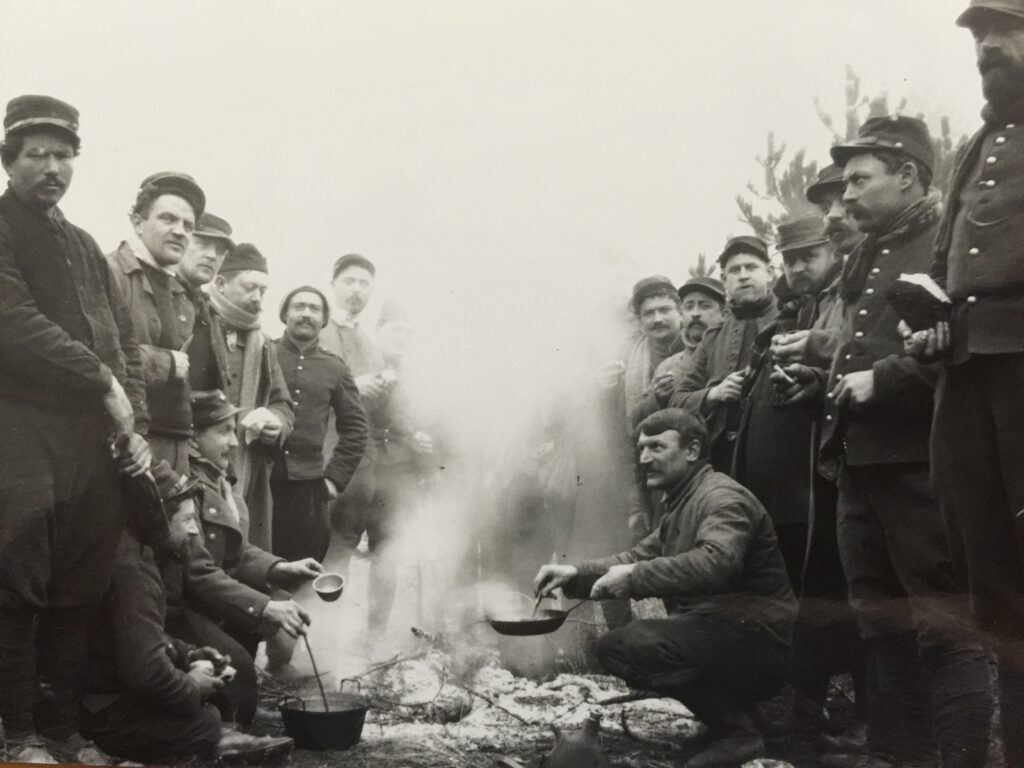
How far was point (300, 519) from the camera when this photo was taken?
4043mm

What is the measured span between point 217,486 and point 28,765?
3.50 ft

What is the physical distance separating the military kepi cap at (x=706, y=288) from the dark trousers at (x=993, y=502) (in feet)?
3.22

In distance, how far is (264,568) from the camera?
3.89 meters

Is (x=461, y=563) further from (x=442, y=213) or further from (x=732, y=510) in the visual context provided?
(x=442, y=213)

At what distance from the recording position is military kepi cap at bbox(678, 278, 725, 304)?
379cm

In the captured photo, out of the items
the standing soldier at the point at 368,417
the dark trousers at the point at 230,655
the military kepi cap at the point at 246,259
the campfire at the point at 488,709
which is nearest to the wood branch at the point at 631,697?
the campfire at the point at 488,709

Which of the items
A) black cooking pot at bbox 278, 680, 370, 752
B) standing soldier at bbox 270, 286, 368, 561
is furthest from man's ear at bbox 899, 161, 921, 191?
black cooking pot at bbox 278, 680, 370, 752

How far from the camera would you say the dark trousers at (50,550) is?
3480 mm

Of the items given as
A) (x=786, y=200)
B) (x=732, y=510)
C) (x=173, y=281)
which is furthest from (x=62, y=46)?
(x=732, y=510)

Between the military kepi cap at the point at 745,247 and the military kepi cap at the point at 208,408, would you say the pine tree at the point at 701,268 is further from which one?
the military kepi cap at the point at 208,408

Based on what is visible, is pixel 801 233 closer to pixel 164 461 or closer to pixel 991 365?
pixel 991 365

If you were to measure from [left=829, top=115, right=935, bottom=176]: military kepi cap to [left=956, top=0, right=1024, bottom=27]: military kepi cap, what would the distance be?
30cm

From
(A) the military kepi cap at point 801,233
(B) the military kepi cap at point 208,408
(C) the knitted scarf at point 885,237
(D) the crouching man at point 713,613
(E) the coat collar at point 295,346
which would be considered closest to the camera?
(C) the knitted scarf at point 885,237

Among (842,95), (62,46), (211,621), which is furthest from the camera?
(62,46)
